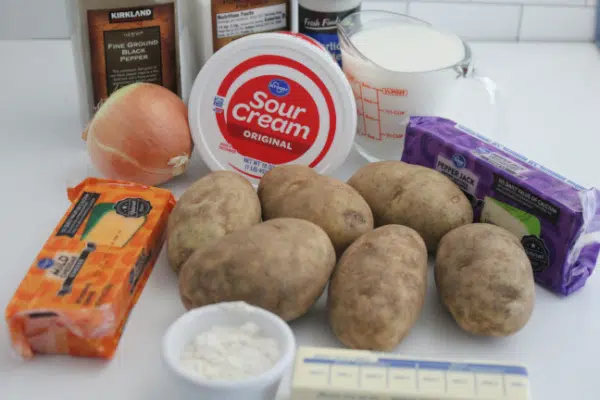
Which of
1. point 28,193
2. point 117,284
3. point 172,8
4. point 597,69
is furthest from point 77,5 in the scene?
point 597,69

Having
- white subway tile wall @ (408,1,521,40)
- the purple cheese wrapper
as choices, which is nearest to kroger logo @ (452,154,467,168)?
the purple cheese wrapper

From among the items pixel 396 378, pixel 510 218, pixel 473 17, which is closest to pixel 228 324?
pixel 396 378

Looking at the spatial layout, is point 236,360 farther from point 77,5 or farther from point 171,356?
point 77,5

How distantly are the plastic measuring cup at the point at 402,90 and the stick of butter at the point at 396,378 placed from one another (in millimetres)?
474

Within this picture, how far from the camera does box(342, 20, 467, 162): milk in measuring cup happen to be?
1146 mm

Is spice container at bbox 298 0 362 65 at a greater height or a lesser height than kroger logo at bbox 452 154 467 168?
greater

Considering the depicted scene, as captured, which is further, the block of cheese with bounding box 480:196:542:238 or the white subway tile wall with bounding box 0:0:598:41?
the white subway tile wall with bounding box 0:0:598:41

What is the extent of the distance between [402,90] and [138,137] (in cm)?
34

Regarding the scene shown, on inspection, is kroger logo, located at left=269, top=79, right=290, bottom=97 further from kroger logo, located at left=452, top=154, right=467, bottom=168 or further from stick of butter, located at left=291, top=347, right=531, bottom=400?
stick of butter, located at left=291, top=347, right=531, bottom=400

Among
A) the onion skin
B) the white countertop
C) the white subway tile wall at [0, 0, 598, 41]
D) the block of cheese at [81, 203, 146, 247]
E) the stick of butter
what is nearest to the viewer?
Result: the stick of butter

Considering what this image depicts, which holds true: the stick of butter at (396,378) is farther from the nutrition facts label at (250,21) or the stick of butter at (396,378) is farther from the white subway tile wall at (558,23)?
the white subway tile wall at (558,23)

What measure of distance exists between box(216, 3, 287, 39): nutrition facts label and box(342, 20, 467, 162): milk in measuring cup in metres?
0.10

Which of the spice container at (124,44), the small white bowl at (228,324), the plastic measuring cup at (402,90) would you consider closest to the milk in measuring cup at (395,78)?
the plastic measuring cup at (402,90)

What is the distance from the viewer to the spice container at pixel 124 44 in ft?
3.77
